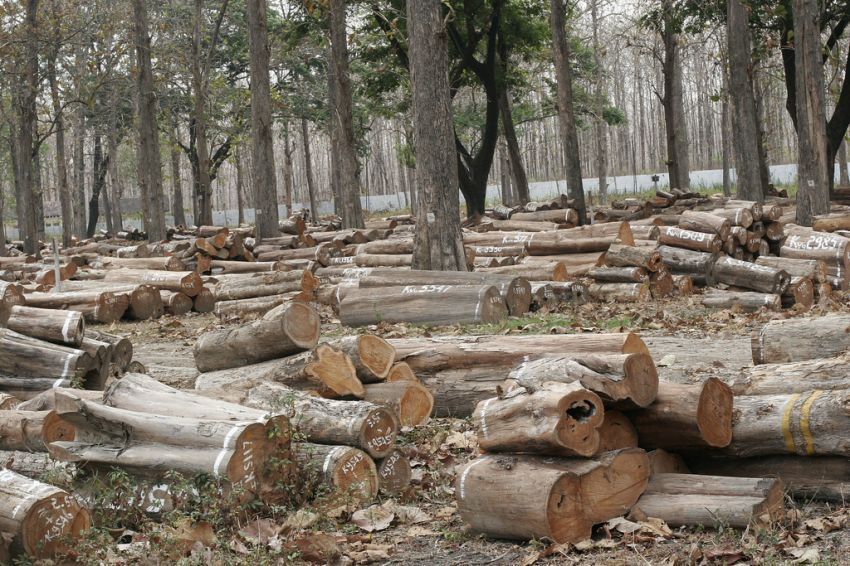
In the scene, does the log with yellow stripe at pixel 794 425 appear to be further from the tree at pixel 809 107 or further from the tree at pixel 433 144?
the tree at pixel 809 107

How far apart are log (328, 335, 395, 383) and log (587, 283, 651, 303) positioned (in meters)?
6.43

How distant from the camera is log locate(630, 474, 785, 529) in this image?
16.5 ft

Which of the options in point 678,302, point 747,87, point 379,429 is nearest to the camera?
point 379,429

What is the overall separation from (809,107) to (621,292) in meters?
7.06

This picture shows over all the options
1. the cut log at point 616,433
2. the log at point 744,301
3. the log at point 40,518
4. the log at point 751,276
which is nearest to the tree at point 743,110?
the log at point 751,276

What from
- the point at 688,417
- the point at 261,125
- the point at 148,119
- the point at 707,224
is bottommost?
the point at 688,417

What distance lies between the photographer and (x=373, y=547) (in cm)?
548

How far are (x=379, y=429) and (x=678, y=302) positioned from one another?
786cm

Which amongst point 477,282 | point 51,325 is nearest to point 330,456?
point 51,325

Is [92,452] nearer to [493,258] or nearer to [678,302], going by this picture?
[678,302]

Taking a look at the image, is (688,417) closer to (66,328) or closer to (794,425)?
(794,425)

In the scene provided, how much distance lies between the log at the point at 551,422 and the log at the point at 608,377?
0.11 metres

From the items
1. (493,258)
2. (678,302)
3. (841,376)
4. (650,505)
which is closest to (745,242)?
(678,302)

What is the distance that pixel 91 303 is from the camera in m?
15.8
